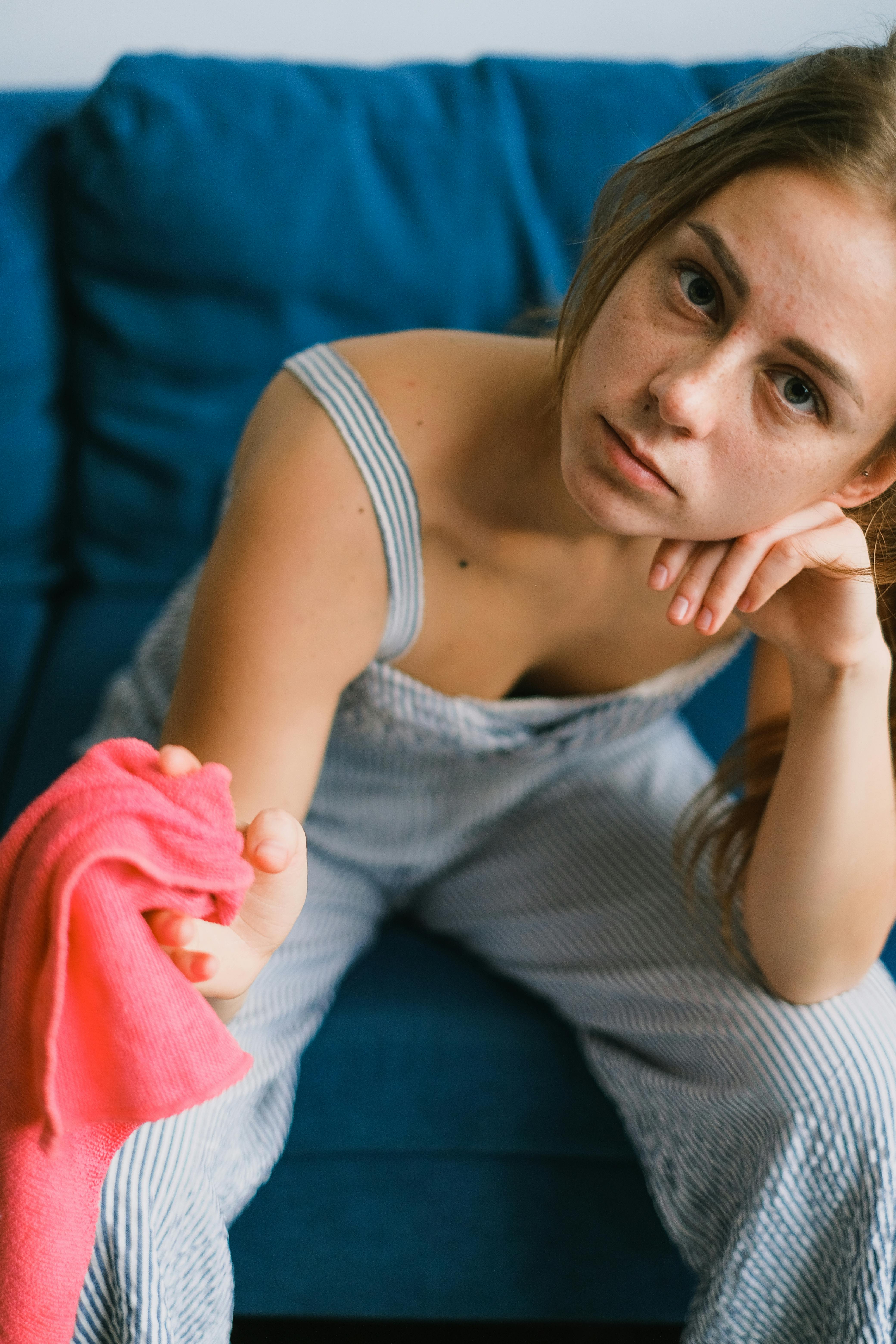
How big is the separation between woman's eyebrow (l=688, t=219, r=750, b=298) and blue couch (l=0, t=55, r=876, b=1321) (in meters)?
0.66

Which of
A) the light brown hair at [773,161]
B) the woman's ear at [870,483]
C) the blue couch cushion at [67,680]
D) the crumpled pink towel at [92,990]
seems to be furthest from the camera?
the blue couch cushion at [67,680]

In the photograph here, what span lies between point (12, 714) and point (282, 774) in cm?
→ 59

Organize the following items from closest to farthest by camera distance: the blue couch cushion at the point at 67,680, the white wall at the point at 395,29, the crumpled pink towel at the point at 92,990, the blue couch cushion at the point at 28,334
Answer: the crumpled pink towel at the point at 92,990, the blue couch cushion at the point at 67,680, the blue couch cushion at the point at 28,334, the white wall at the point at 395,29

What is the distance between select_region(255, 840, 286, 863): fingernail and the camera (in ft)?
1.97

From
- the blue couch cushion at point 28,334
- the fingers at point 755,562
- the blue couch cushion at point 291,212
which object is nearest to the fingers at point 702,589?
the fingers at point 755,562

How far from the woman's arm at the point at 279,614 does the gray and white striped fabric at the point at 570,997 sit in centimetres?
3

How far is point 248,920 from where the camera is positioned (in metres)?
0.64

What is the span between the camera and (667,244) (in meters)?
0.70

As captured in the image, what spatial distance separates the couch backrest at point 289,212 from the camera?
1.23m

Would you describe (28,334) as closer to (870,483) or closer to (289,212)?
(289,212)

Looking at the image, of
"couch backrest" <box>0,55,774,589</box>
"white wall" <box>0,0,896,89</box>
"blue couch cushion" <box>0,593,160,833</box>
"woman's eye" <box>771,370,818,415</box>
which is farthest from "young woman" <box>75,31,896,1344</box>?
"white wall" <box>0,0,896,89</box>

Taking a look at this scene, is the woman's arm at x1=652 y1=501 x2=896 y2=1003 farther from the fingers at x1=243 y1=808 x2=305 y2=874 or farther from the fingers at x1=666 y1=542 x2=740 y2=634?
the fingers at x1=243 y1=808 x2=305 y2=874

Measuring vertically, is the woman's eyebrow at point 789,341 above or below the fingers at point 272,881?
above

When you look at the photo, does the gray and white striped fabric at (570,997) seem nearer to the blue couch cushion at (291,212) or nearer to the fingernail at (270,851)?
the fingernail at (270,851)
